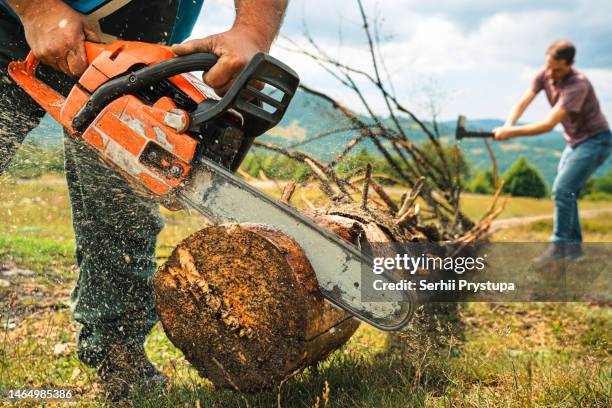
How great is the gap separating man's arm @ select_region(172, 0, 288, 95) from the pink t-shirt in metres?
4.60

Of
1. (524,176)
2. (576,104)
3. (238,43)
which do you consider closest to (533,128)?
(576,104)

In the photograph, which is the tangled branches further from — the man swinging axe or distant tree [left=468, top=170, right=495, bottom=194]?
distant tree [left=468, top=170, right=495, bottom=194]

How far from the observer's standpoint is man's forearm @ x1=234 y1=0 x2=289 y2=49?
84.1 inches

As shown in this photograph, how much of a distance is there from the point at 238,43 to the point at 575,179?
5.18 meters

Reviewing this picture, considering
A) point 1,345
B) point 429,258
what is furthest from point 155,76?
point 429,258

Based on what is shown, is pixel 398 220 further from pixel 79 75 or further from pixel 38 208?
pixel 38 208

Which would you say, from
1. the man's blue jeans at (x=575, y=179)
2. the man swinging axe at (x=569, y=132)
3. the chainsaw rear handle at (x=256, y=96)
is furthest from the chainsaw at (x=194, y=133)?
the man's blue jeans at (x=575, y=179)

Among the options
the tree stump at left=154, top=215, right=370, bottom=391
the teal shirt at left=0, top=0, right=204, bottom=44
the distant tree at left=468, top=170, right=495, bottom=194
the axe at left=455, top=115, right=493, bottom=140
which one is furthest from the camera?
the distant tree at left=468, top=170, right=495, bottom=194

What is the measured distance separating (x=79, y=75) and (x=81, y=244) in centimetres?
76

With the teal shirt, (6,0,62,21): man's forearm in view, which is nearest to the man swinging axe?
the teal shirt

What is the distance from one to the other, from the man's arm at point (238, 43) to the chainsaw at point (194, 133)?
0.04 m

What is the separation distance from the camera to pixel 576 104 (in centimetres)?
588

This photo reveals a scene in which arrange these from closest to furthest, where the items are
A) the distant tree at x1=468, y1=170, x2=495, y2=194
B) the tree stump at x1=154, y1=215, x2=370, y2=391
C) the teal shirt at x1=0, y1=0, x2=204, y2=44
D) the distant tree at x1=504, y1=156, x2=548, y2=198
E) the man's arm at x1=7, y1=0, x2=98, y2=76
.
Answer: the tree stump at x1=154, y1=215, x2=370, y2=391 → the man's arm at x1=7, y1=0, x2=98, y2=76 → the teal shirt at x1=0, y1=0, x2=204, y2=44 → the distant tree at x1=504, y1=156, x2=548, y2=198 → the distant tree at x1=468, y1=170, x2=495, y2=194

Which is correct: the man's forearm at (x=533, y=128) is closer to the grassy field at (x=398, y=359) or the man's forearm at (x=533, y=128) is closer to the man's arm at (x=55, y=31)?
the grassy field at (x=398, y=359)
